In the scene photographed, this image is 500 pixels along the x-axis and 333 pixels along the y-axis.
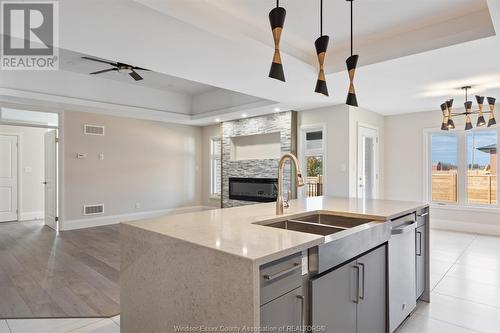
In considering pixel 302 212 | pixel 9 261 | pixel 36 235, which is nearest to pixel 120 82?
pixel 36 235

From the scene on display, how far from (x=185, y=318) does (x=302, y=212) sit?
4.02 feet

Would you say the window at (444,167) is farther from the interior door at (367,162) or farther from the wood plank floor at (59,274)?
the wood plank floor at (59,274)

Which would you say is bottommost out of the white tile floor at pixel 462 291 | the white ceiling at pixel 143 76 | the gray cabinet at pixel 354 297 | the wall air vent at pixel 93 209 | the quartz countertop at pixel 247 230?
the white tile floor at pixel 462 291

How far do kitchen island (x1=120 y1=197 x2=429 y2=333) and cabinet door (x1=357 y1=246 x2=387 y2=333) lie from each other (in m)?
0.02

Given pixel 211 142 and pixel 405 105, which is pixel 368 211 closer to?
pixel 405 105

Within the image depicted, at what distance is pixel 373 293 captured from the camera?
6.44 feet

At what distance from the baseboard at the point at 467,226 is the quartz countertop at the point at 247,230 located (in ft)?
15.6

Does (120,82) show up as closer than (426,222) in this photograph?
No

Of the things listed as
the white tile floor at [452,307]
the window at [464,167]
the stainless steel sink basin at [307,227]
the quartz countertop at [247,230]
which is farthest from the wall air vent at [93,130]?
the window at [464,167]

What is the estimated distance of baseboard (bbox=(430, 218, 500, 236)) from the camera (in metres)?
5.76

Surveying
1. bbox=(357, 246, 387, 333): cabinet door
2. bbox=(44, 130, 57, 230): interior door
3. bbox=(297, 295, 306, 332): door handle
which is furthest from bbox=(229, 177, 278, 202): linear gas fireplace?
bbox=(297, 295, 306, 332): door handle

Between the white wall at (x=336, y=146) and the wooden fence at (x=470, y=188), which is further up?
the white wall at (x=336, y=146)

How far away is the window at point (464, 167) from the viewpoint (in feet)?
19.4

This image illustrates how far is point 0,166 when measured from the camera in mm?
7145
